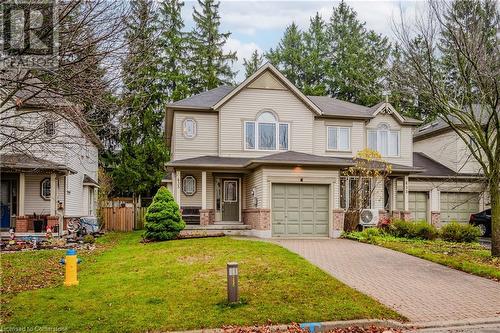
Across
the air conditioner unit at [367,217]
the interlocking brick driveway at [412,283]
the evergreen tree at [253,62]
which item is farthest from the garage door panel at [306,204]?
the evergreen tree at [253,62]

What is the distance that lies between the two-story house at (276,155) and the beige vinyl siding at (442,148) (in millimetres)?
4273

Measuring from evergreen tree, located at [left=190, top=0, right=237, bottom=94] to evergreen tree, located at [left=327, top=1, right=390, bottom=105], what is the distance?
10.3 meters

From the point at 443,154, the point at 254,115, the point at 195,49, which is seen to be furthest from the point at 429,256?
the point at 195,49

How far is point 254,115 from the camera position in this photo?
76.6 feet

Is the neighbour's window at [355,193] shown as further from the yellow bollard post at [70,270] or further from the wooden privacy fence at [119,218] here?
the yellow bollard post at [70,270]

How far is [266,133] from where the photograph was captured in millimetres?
23531

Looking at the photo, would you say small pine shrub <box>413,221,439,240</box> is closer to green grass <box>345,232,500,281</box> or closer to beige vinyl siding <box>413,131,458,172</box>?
green grass <box>345,232,500,281</box>

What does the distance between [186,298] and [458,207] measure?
23.0m

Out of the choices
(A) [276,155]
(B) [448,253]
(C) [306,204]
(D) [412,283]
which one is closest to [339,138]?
(A) [276,155]

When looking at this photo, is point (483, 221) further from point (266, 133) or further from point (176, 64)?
point (176, 64)

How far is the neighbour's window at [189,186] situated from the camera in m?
23.4

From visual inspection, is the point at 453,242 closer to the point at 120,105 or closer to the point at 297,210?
the point at 297,210

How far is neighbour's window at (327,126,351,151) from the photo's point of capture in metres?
24.9

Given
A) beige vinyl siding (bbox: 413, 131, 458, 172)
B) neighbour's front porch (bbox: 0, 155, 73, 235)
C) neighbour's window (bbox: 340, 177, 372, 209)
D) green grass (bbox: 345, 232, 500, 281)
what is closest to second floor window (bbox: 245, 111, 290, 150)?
neighbour's window (bbox: 340, 177, 372, 209)
